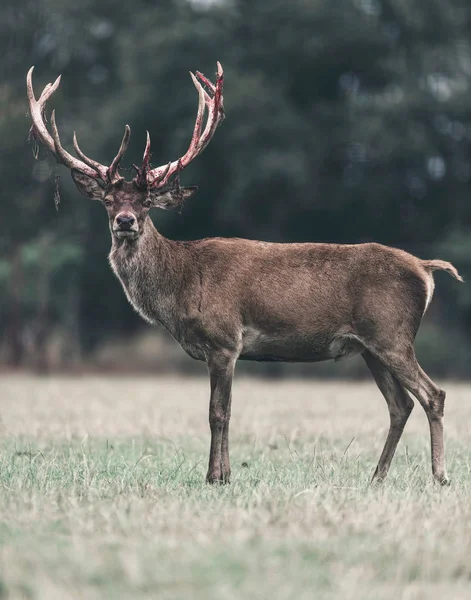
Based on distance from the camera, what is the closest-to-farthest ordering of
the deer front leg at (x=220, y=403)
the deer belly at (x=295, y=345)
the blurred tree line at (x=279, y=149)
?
the deer front leg at (x=220, y=403)
the deer belly at (x=295, y=345)
the blurred tree line at (x=279, y=149)

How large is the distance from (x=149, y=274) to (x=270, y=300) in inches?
36.5

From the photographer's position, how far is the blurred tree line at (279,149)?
2452cm

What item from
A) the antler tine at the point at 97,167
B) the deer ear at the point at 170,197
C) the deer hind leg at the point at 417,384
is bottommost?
the deer hind leg at the point at 417,384

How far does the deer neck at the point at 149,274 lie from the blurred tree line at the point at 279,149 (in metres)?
15.3

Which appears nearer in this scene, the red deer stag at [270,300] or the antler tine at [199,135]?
the red deer stag at [270,300]

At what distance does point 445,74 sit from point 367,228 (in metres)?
4.12

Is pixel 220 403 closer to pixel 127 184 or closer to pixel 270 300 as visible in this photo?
pixel 270 300

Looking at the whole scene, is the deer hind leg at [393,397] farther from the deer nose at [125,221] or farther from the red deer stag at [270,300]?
the deer nose at [125,221]

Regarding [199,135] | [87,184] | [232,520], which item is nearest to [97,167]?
[87,184]

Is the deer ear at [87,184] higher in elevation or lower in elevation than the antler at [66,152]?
lower

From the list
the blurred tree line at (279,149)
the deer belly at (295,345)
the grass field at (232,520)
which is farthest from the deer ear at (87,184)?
the blurred tree line at (279,149)

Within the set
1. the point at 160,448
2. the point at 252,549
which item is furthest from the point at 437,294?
the point at 252,549

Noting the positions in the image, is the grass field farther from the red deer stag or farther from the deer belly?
the deer belly

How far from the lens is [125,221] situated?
7.99 meters
